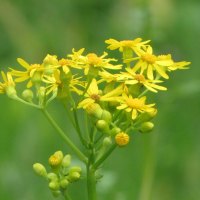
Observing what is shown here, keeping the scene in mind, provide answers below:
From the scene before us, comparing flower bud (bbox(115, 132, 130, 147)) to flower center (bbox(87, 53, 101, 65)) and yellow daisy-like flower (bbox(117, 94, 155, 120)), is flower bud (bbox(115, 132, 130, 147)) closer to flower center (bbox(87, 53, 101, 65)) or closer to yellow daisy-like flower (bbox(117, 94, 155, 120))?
yellow daisy-like flower (bbox(117, 94, 155, 120))

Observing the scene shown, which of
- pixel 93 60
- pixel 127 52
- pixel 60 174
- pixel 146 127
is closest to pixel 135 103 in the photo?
pixel 146 127

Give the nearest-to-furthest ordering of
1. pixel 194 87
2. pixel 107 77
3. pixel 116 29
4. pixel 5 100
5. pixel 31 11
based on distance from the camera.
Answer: pixel 107 77, pixel 194 87, pixel 5 100, pixel 116 29, pixel 31 11

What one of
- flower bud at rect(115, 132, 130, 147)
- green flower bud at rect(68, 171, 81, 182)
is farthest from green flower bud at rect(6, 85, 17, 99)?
flower bud at rect(115, 132, 130, 147)

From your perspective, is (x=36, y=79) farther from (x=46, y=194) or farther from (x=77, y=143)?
(x=77, y=143)

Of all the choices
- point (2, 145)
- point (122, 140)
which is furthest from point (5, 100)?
point (122, 140)

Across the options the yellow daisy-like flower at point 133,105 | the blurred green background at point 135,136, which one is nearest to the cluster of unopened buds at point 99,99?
the yellow daisy-like flower at point 133,105
